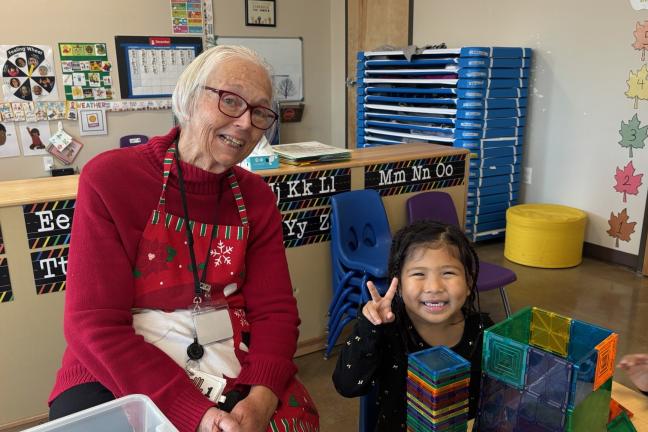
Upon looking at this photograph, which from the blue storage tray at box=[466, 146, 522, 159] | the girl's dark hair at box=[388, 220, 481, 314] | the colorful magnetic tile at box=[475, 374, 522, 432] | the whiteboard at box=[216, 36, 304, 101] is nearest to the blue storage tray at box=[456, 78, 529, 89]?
the blue storage tray at box=[466, 146, 522, 159]

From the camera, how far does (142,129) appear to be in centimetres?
484

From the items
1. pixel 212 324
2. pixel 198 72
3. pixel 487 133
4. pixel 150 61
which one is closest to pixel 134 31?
pixel 150 61

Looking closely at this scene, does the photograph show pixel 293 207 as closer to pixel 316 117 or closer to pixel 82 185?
pixel 82 185

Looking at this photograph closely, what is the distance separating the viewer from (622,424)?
3.39ft

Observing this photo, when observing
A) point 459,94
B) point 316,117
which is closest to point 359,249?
point 459,94

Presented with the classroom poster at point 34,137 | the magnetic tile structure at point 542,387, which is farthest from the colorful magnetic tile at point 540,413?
the classroom poster at point 34,137

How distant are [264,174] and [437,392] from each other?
5.22 feet

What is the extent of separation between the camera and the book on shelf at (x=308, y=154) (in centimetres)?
246

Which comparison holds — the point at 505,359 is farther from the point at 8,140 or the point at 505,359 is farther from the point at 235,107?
the point at 8,140

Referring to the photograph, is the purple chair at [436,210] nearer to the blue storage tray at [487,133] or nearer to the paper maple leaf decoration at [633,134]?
the blue storage tray at [487,133]

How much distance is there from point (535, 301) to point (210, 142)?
2.49 metres

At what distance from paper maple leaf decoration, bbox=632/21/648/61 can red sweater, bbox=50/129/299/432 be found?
3.09 m

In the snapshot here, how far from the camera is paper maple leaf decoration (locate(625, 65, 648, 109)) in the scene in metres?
3.38

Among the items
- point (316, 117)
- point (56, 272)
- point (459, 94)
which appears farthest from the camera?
point (316, 117)
